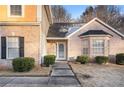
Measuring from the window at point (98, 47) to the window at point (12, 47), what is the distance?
26.7 feet

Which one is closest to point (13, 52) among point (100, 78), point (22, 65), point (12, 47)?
point (12, 47)

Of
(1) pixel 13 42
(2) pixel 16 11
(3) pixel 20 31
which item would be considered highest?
(2) pixel 16 11

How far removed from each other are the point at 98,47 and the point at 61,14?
2037cm

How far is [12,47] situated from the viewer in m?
15.0

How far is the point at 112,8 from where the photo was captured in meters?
40.3

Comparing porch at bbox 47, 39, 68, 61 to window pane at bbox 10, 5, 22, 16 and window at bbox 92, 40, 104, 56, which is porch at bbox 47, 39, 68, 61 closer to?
window at bbox 92, 40, 104, 56

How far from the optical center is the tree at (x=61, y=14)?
1558 inches

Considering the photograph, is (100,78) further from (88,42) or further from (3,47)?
(88,42)

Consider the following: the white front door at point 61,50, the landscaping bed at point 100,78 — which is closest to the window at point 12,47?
the landscaping bed at point 100,78

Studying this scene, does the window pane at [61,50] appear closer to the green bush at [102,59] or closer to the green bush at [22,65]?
the green bush at [102,59]
